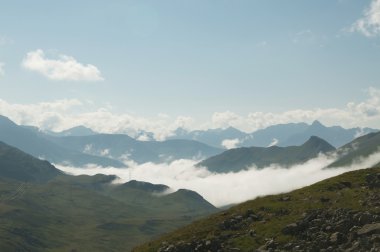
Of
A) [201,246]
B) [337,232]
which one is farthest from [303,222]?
[201,246]

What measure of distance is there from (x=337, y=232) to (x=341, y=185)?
20.7 meters

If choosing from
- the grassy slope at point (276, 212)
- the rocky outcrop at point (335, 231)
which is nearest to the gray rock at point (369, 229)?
the rocky outcrop at point (335, 231)

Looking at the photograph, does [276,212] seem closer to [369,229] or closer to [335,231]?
[335,231]

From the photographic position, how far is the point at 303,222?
178 ft

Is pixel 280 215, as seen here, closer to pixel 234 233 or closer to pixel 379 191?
pixel 234 233

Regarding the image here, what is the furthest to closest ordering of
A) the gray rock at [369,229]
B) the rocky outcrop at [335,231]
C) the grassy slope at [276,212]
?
1. the grassy slope at [276,212]
2. the gray rock at [369,229]
3. the rocky outcrop at [335,231]

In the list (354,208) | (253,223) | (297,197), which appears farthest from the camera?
(297,197)

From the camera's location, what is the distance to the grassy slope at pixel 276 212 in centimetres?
5503

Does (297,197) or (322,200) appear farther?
(297,197)

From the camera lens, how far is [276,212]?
6231 centimetres

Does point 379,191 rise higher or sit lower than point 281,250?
higher

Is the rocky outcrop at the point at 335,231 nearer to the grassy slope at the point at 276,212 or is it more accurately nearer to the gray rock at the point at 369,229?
the gray rock at the point at 369,229

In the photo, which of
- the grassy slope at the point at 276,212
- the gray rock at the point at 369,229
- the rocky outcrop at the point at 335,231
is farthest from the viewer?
the grassy slope at the point at 276,212

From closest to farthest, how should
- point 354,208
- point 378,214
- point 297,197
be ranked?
point 378,214, point 354,208, point 297,197
